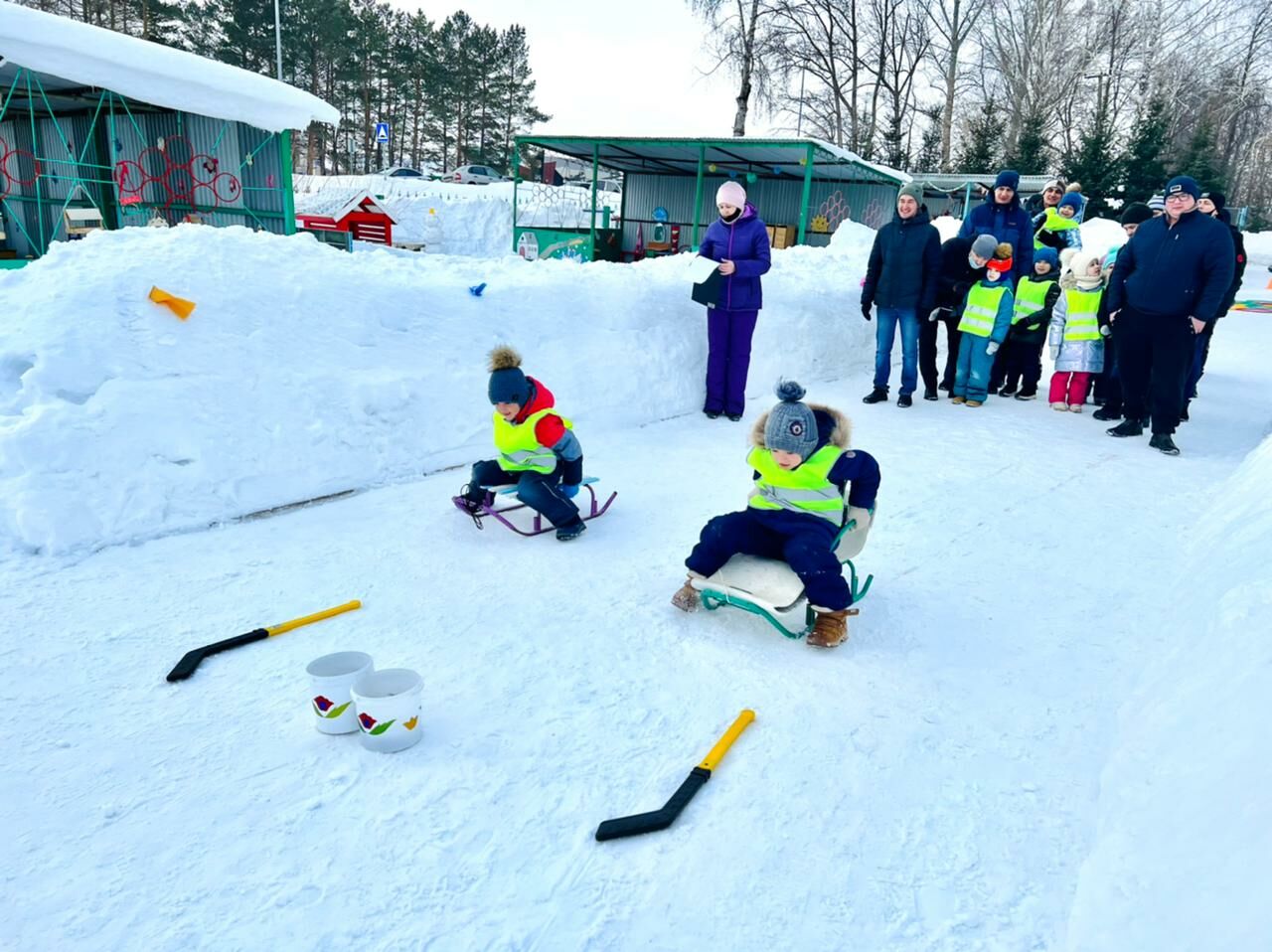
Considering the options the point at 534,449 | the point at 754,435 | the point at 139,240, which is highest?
the point at 139,240

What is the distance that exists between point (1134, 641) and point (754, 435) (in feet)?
5.60

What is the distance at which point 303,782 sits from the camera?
243 cm

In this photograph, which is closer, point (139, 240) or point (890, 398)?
point (139, 240)

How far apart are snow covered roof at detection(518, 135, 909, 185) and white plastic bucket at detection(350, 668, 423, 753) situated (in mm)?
13205

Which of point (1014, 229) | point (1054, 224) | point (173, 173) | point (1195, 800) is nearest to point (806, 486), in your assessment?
point (1195, 800)

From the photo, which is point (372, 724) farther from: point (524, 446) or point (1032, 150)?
point (1032, 150)

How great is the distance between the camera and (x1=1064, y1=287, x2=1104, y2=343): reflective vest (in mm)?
6996

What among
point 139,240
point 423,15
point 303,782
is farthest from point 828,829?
point 423,15

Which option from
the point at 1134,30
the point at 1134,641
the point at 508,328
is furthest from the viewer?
the point at 1134,30

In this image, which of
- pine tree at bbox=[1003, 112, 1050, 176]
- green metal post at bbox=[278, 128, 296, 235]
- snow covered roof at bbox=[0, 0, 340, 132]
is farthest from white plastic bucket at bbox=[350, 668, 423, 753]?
pine tree at bbox=[1003, 112, 1050, 176]

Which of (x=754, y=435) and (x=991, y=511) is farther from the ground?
(x=754, y=435)

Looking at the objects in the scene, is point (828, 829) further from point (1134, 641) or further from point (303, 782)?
point (1134, 641)

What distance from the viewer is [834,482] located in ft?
10.9

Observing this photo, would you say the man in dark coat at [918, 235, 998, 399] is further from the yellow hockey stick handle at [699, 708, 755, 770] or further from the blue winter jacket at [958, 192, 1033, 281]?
the yellow hockey stick handle at [699, 708, 755, 770]
